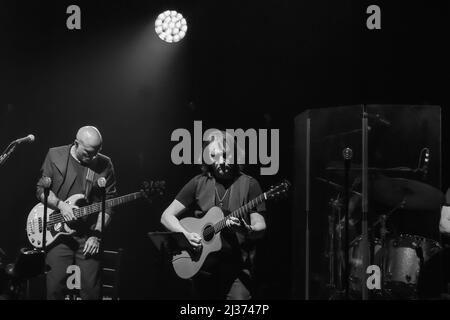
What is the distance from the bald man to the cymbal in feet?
9.12

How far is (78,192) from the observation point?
6906mm

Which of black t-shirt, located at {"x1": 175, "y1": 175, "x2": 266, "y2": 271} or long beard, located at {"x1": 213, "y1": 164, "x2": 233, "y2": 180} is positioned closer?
black t-shirt, located at {"x1": 175, "y1": 175, "x2": 266, "y2": 271}

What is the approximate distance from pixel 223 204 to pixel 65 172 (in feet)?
5.62

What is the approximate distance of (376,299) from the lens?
19.2 feet

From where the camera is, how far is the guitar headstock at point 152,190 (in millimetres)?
6910

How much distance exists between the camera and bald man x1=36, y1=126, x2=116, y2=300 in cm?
675

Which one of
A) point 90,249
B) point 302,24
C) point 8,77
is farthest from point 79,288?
point 302,24

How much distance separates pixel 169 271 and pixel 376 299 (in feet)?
6.97

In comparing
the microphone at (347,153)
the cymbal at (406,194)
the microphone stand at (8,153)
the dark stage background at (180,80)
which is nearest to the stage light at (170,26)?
the dark stage background at (180,80)

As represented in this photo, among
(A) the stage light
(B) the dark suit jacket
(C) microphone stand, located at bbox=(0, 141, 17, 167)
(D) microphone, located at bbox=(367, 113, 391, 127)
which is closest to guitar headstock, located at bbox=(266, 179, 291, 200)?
(D) microphone, located at bbox=(367, 113, 391, 127)

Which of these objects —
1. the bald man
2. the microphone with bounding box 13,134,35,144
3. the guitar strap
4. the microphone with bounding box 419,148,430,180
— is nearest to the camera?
the microphone with bounding box 419,148,430,180

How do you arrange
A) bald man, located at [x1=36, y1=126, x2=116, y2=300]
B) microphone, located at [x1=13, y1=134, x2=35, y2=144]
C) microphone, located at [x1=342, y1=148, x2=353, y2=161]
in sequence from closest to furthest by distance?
microphone, located at [x1=342, y1=148, x2=353, y2=161] < bald man, located at [x1=36, y1=126, x2=116, y2=300] < microphone, located at [x1=13, y1=134, x2=35, y2=144]

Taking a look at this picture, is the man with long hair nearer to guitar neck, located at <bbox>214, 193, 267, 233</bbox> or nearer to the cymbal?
guitar neck, located at <bbox>214, 193, 267, 233</bbox>
